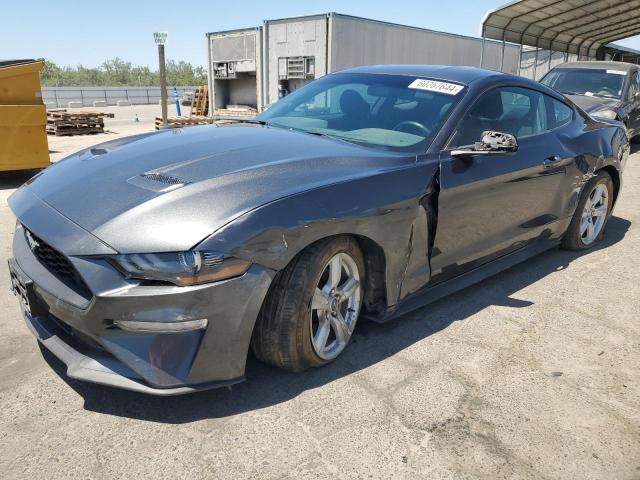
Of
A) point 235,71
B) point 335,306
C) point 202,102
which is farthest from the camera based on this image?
point 202,102

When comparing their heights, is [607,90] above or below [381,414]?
above

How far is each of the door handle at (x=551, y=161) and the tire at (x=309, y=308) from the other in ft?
6.21

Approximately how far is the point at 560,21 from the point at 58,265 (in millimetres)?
18011

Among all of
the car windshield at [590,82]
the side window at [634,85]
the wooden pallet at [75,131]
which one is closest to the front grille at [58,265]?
the car windshield at [590,82]

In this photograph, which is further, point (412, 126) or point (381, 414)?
point (412, 126)

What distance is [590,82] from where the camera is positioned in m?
10.2

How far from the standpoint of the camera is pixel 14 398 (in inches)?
98.7

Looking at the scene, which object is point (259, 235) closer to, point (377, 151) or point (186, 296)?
point (186, 296)

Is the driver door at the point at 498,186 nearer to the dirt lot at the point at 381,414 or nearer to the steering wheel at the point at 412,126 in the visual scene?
the steering wheel at the point at 412,126

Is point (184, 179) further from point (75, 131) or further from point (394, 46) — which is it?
point (75, 131)

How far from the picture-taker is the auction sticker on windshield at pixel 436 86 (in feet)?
11.1

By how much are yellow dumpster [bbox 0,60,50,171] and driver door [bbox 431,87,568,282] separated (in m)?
6.51

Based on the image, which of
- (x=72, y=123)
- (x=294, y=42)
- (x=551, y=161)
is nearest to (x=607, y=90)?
(x=294, y=42)

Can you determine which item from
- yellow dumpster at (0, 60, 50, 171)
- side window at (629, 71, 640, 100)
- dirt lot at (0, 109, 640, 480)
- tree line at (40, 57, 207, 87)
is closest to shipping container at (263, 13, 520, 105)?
side window at (629, 71, 640, 100)
